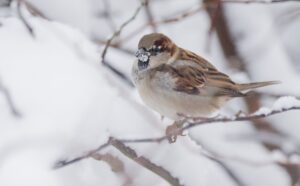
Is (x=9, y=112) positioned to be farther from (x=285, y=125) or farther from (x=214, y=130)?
(x=285, y=125)

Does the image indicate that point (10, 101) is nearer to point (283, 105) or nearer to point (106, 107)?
point (106, 107)

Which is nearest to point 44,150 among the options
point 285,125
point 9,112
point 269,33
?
point 9,112

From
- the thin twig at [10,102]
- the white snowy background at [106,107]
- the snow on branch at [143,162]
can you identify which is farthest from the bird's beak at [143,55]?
the snow on branch at [143,162]

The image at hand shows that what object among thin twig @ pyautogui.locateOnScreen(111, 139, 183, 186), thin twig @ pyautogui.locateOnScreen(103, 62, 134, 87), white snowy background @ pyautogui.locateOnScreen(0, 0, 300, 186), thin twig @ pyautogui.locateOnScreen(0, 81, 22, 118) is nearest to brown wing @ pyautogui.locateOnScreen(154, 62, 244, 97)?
white snowy background @ pyautogui.locateOnScreen(0, 0, 300, 186)

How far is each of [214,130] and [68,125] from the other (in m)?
1.21

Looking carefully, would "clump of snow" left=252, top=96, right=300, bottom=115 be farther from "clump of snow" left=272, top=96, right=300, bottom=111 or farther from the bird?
the bird

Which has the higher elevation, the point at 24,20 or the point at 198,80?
the point at 24,20

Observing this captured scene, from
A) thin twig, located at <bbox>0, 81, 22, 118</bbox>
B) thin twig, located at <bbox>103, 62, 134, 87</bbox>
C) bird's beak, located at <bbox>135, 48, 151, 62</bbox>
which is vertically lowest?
thin twig, located at <bbox>103, 62, 134, 87</bbox>

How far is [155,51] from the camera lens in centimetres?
274

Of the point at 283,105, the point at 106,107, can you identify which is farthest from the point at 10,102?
the point at 283,105

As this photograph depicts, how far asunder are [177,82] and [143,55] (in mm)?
157

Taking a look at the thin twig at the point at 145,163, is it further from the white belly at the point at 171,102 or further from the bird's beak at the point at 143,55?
the bird's beak at the point at 143,55

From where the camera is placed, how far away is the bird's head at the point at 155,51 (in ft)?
8.82

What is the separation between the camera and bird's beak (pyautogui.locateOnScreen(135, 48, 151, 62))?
2.70 meters
